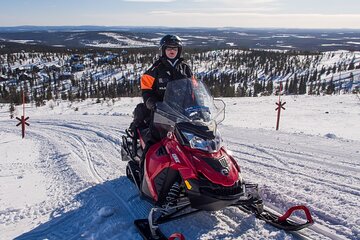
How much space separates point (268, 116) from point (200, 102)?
13295 millimetres

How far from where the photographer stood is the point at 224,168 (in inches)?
174

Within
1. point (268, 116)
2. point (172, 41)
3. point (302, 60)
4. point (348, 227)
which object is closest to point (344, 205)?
point (348, 227)

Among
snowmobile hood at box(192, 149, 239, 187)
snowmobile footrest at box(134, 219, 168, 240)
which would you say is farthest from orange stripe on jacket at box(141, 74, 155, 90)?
snowmobile footrest at box(134, 219, 168, 240)

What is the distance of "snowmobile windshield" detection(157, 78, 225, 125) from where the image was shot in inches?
190

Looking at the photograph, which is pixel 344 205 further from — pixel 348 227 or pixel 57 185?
pixel 57 185

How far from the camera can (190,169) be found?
14.5 feet

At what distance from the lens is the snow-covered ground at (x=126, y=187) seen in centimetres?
470

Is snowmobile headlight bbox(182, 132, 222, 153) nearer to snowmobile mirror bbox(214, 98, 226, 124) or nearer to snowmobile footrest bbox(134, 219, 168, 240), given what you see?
snowmobile mirror bbox(214, 98, 226, 124)

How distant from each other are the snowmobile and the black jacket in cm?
51

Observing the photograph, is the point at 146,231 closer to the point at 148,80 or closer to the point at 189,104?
the point at 189,104

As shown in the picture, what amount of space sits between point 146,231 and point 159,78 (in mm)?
2386

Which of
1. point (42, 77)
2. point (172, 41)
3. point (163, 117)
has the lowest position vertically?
point (42, 77)

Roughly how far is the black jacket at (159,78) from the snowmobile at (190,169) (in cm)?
51

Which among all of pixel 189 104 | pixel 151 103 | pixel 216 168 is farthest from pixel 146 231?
pixel 151 103
